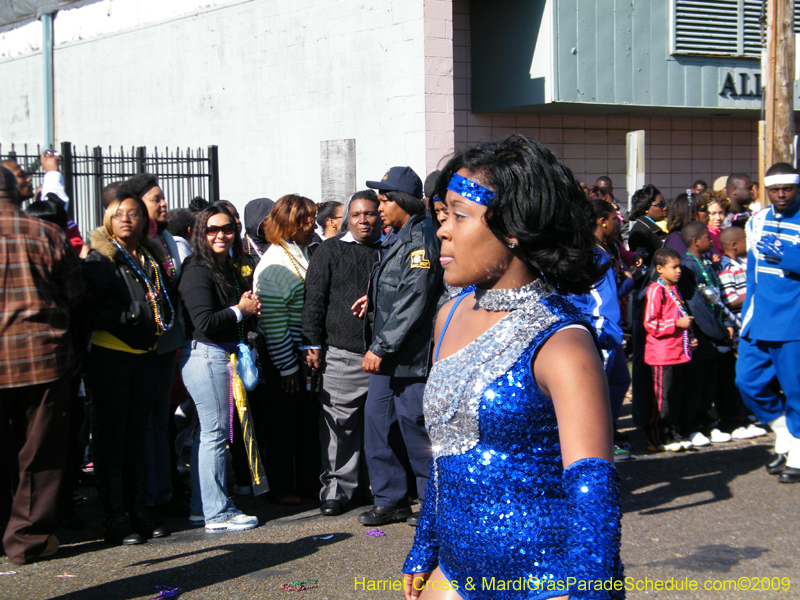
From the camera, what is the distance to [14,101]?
61.3ft

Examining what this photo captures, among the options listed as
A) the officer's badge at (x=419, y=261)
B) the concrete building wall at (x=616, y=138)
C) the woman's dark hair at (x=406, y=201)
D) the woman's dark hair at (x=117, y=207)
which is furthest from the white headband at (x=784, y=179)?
the concrete building wall at (x=616, y=138)

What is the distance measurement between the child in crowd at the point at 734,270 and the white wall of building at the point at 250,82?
4.63 m

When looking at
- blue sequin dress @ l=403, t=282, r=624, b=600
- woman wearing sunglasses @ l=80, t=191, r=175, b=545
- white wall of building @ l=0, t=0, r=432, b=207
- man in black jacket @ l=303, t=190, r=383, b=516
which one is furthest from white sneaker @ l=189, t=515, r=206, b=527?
white wall of building @ l=0, t=0, r=432, b=207

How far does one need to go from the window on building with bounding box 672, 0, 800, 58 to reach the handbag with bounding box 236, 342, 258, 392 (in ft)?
33.9

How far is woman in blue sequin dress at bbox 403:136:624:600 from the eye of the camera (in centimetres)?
192

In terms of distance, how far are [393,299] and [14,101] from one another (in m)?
Result: 16.4

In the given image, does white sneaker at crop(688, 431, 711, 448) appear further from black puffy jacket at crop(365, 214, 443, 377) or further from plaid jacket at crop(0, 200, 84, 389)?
plaid jacket at crop(0, 200, 84, 389)

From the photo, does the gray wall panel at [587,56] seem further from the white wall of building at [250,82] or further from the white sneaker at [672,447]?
the white sneaker at [672,447]

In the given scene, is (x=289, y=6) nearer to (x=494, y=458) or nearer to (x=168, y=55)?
(x=168, y=55)

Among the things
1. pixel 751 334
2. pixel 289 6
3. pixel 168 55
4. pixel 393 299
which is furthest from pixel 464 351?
pixel 168 55

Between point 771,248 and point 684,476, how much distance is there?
6.04 ft

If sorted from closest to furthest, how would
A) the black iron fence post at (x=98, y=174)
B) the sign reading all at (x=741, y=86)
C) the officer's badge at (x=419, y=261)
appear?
the officer's badge at (x=419, y=261), the black iron fence post at (x=98, y=174), the sign reading all at (x=741, y=86)

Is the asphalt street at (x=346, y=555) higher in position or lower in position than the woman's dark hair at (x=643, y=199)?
lower

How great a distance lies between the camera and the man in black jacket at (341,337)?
575cm
